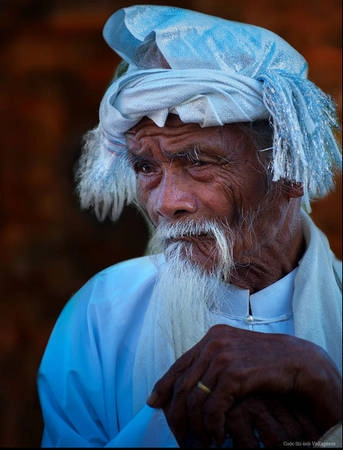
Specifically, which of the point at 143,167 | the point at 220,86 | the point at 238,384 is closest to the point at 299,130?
the point at 220,86

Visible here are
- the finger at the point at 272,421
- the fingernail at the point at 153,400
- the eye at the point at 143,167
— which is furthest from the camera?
the eye at the point at 143,167

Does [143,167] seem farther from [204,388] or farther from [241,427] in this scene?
[241,427]

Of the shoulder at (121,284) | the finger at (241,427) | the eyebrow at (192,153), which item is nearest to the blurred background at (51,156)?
the shoulder at (121,284)

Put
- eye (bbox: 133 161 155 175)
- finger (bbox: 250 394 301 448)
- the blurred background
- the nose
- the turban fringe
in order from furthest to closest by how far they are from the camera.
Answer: the blurred background
eye (bbox: 133 161 155 175)
the nose
the turban fringe
finger (bbox: 250 394 301 448)

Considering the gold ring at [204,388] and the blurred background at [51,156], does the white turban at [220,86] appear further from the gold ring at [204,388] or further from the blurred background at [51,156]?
the gold ring at [204,388]

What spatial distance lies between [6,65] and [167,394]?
5.23 ft

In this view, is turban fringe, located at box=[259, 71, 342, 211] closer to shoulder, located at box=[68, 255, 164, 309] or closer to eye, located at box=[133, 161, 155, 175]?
eye, located at box=[133, 161, 155, 175]

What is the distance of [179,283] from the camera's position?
2094 millimetres

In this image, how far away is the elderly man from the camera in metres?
1.73

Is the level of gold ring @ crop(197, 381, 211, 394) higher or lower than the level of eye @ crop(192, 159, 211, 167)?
lower

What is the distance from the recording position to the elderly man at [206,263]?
1729 millimetres

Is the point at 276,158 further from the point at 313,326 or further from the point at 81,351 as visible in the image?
the point at 81,351

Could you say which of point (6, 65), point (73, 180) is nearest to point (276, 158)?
point (73, 180)

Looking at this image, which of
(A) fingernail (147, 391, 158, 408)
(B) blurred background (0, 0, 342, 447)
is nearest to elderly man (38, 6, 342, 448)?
(A) fingernail (147, 391, 158, 408)
